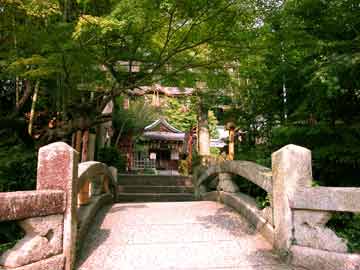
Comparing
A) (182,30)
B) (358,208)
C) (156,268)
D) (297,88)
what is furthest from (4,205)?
(297,88)

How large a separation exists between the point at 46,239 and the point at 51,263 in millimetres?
237

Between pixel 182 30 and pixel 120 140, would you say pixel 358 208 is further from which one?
pixel 120 140

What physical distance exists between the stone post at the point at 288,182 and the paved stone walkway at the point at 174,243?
0.30 meters

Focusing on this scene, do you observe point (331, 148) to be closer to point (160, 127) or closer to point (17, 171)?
point (17, 171)

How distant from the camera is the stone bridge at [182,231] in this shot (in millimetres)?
2930

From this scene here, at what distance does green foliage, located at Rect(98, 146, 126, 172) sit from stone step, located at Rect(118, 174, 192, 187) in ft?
10.9

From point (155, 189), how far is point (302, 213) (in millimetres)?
8018

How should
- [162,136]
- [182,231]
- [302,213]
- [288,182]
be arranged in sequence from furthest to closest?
[162,136]
[182,231]
[288,182]
[302,213]

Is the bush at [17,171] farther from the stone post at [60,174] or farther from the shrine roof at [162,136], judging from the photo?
the shrine roof at [162,136]

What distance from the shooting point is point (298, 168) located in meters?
3.62

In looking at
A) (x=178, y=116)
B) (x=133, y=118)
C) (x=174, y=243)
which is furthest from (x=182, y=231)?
(x=178, y=116)

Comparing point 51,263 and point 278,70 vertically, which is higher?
point 278,70

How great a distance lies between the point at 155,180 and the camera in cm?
1209

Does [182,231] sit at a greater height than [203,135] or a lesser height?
lesser
